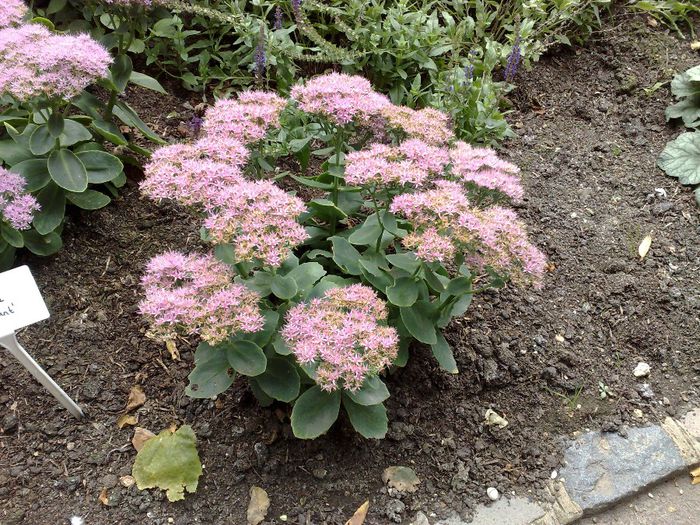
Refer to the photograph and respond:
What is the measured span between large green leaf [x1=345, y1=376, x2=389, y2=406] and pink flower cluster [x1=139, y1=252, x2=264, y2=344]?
0.34m

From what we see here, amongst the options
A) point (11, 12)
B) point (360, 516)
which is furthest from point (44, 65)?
point (360, 516)

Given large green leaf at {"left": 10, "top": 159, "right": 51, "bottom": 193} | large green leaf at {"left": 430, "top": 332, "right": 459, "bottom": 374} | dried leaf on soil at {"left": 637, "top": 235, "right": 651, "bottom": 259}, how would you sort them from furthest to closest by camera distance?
dried leaf on soil at {"left": 637, "top": 235, "right": 651, "bottom": 259}
large green leaf at {"left": 10, "top": 159, "right": 51, "bottom": 193}
large green leaf at {"left": 430, "top": 332, "right": 459, "bottom": 374}

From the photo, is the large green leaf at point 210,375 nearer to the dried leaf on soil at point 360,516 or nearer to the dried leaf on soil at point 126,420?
the dried leaf on soil at point 126,420

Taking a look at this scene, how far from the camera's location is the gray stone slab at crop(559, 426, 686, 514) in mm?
2031

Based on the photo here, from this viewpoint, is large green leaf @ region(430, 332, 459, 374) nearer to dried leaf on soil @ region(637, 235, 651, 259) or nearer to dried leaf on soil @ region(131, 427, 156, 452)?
dried leaf on soil @ region(131, 427, 156, 452)

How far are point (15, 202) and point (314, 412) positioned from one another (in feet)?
4.13

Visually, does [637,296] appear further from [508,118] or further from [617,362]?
[508,118]

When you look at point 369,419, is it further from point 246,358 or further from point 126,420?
point 126,420

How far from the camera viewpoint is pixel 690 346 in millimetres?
2484

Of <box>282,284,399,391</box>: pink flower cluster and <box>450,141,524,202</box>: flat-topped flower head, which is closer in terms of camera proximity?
<box>282,284,399,391</box>: pink flower cluster

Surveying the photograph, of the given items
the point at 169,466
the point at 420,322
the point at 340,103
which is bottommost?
the point at 169,466

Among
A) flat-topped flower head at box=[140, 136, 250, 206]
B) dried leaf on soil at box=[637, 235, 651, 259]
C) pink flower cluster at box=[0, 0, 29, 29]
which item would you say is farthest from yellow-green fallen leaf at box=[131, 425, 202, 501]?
dried leaf on soil at box=[637, 235, 651, 259]

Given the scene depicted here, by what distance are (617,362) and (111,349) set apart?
2013 millimetres

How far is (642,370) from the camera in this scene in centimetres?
239
